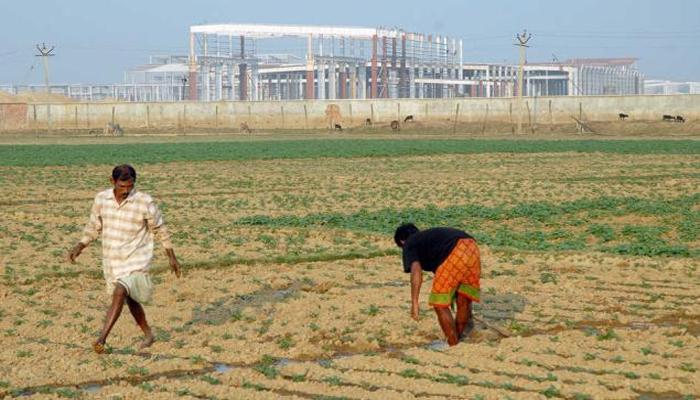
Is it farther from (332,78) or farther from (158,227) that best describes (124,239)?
(332,78)

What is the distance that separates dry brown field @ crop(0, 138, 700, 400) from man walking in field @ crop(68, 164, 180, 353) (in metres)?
0.52

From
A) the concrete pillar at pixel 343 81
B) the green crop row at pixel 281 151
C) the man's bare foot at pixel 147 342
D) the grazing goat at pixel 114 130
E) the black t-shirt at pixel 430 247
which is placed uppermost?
the concrete pillar at pixel 343 81

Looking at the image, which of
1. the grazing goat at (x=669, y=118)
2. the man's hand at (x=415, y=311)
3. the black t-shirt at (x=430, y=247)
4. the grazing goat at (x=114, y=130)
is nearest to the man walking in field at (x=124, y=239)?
the black t-shirt at (x=430, y=247)

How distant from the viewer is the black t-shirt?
1002 centimetres

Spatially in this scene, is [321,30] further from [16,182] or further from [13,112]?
[16,182]

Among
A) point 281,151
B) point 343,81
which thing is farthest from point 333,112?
point 343,81

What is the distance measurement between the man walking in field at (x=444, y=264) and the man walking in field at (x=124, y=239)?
6.98 ft

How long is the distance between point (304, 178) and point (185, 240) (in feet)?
46.7

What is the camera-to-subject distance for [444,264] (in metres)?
10.0

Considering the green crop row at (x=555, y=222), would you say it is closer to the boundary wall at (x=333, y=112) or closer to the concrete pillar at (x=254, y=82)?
the boundary wall at (x=333, y=112)

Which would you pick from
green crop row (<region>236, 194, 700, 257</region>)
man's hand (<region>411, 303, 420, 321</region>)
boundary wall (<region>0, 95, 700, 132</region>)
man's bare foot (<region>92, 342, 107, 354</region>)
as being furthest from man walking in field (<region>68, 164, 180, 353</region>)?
boundary wall (<region>0, 95, 700, 132</region>)

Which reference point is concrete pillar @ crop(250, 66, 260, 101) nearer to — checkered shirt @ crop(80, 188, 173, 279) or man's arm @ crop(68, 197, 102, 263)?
man's arm @ crop(68, 197, 102, 263)

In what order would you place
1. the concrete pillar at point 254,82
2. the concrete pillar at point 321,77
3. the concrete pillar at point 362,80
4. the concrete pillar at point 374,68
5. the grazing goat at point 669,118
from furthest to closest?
1. the concrete pillar at point 362,80
2. the concrete pillar at point 254,82
3. the concrete pillar at point 321,77
4. the concrete pillar at point 374,68
5. the grazing goat at point 669,118

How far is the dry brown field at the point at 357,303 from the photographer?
9.02 metres
